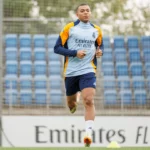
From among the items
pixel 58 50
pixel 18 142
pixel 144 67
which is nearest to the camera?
pixel 58 50

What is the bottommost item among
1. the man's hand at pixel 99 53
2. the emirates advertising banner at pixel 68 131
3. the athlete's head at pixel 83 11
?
the emirates advertising banner at pixel 68 131

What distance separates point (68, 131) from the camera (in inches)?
492

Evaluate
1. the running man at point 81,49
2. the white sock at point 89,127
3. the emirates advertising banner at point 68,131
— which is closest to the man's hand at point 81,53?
the running man at point 81,49

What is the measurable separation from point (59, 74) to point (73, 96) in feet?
16.4

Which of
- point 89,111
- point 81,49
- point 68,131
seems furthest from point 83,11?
point 68,131

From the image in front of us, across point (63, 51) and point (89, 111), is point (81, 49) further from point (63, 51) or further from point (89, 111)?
point (89, 111)

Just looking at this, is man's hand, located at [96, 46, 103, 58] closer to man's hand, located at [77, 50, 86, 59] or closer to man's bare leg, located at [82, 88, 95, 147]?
man's hand, located at [77, 50, 86, 59]

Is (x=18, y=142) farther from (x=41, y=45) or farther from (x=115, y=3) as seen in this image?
(x=115, y=3)

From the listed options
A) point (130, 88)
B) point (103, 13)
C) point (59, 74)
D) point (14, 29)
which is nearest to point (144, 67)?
point (130, 88)

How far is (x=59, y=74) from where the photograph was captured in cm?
1388

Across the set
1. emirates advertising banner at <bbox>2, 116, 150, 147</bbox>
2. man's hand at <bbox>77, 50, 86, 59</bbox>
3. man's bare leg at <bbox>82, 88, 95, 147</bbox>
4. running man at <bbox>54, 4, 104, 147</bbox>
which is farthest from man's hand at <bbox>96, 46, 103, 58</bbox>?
emirates advertising banner at <bbox>2, 116, 150, 147</bbox>

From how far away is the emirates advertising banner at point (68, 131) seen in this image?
12.4 meters

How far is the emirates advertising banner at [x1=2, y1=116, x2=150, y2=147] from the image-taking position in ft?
40.5

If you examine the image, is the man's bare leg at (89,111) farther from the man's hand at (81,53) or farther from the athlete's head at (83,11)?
the athlete's head at (83,11)
